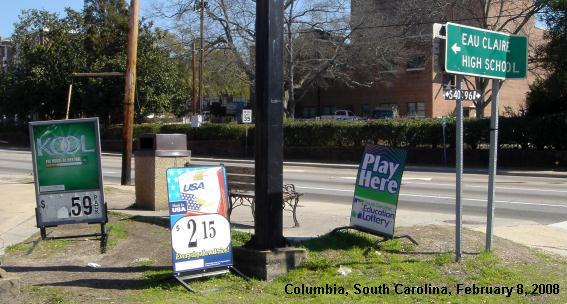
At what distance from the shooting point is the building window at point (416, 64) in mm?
39662

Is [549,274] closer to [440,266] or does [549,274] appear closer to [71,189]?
[440,266]

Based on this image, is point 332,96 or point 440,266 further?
point 332,96

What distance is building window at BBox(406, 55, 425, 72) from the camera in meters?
39.7

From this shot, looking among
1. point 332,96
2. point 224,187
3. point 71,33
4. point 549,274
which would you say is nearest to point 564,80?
point 549,274

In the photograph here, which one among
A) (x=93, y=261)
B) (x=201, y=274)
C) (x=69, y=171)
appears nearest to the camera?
(x=201, y=274)

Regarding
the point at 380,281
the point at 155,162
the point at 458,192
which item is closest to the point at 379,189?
the point at 458,192

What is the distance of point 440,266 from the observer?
6.17 meters

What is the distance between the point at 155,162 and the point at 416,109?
37553mm

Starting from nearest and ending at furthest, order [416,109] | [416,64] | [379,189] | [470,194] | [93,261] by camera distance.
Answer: [93,261]
[379,189]
[470,194]
[416,64]
[416,109]

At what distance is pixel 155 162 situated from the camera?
9828 mm

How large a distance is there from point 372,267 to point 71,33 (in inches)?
1669

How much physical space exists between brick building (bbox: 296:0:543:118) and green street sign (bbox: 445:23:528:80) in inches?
956

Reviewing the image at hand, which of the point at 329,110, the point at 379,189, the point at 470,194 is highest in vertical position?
the point at 329,110

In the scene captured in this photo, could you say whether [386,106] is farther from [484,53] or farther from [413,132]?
[484,53]
